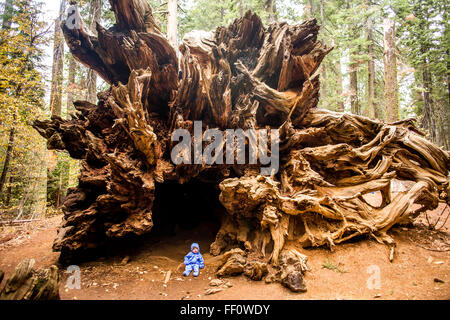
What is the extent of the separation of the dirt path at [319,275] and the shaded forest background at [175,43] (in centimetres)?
539

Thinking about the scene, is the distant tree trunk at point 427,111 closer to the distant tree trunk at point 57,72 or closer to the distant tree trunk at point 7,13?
the distant tree trunk at point 57,72

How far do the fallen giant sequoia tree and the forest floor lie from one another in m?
0.42

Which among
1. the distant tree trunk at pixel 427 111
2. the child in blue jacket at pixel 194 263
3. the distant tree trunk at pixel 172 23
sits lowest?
the child in blue jacket at pixel 194 263

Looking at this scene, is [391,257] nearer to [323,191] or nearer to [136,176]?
[323,191]

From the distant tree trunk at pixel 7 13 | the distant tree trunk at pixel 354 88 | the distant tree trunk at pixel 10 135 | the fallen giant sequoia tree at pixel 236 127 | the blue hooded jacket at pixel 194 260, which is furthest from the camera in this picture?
the distant tree trunk at pixel 354 88

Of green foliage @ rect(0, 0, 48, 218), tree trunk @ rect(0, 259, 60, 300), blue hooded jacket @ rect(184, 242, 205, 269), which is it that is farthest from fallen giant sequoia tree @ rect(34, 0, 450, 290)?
green foliage @ rect(0, 0, 48, 218)

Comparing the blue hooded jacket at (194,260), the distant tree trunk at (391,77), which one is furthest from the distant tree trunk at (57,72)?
the distant tree trunk at (391,77)

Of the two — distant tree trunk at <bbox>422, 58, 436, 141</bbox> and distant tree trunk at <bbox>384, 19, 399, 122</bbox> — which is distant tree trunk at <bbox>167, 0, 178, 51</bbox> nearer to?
distant tree trunk at <bbox>384, 19, 399, 122</bbox>

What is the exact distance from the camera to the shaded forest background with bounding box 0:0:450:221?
26.2 ft

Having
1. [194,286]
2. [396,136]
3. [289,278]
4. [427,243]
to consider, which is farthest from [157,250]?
[396,136]

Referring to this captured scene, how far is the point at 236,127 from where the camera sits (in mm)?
5695

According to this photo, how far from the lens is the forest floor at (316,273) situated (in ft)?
11.9

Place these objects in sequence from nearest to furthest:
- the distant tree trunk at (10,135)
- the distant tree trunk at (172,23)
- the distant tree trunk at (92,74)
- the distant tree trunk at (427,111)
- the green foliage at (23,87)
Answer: the green foliage at (23,87)
the distant tree trunk at (10,135)
the distant tree trunk at (172,23)
the distant tree trunk at (92,74)
the distant tree trunk at (427,111)

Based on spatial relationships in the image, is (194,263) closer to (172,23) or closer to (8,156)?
(8,156)
